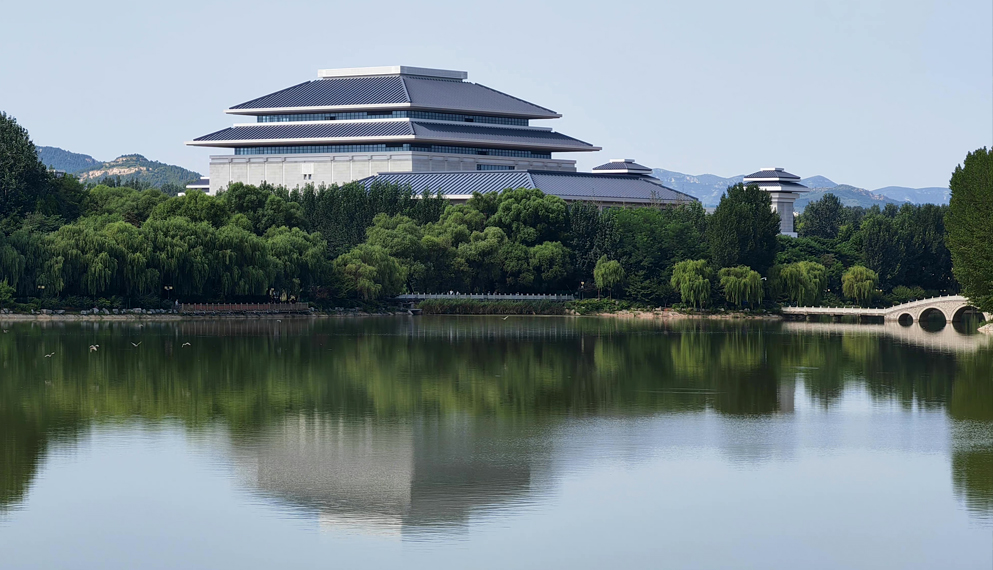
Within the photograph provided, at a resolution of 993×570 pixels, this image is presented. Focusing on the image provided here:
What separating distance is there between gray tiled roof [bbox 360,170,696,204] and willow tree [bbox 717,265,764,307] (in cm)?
2390

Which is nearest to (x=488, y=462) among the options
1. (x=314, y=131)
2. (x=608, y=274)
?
(x=608, y=274)

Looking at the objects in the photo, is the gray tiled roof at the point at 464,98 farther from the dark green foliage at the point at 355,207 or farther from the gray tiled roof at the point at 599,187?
the dark green foliage at the point at 355,207

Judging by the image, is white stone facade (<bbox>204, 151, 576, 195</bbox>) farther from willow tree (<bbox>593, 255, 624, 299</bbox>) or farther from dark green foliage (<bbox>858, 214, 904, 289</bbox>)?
dark green foliage (<bbox>858, 214, 904, 289</bbox>)

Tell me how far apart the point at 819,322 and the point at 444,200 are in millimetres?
35076

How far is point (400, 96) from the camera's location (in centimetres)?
13212

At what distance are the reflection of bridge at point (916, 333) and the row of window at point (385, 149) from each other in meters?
48.8

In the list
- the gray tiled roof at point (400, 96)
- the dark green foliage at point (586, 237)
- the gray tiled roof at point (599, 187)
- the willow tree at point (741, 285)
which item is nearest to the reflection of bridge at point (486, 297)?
the dark green foliage at point (586, 237)

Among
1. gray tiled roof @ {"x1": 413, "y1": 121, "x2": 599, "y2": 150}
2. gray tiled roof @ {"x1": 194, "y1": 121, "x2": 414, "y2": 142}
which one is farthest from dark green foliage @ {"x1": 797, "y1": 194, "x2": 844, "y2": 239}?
gray tiled roof @ {"x1": 194, "y1": 121, "x2": 414, "y2": 142}

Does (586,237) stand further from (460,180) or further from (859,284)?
(859,284)

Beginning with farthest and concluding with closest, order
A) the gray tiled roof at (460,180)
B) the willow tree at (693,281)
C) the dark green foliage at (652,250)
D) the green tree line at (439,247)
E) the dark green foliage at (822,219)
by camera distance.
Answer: the dark green foliage at (822,219) → the gray tiled roof at (460,180) → the dark green foliage at (652,250) → the willow tree at (693,281) → the green tree line at (439,247)

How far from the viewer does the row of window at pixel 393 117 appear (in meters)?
132

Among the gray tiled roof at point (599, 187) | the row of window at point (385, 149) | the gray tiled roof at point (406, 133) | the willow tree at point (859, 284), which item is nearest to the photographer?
the willow tree at point (859, 284)

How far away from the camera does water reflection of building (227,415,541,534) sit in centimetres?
2586

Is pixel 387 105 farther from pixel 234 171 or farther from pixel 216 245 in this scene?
pixel 216 245
